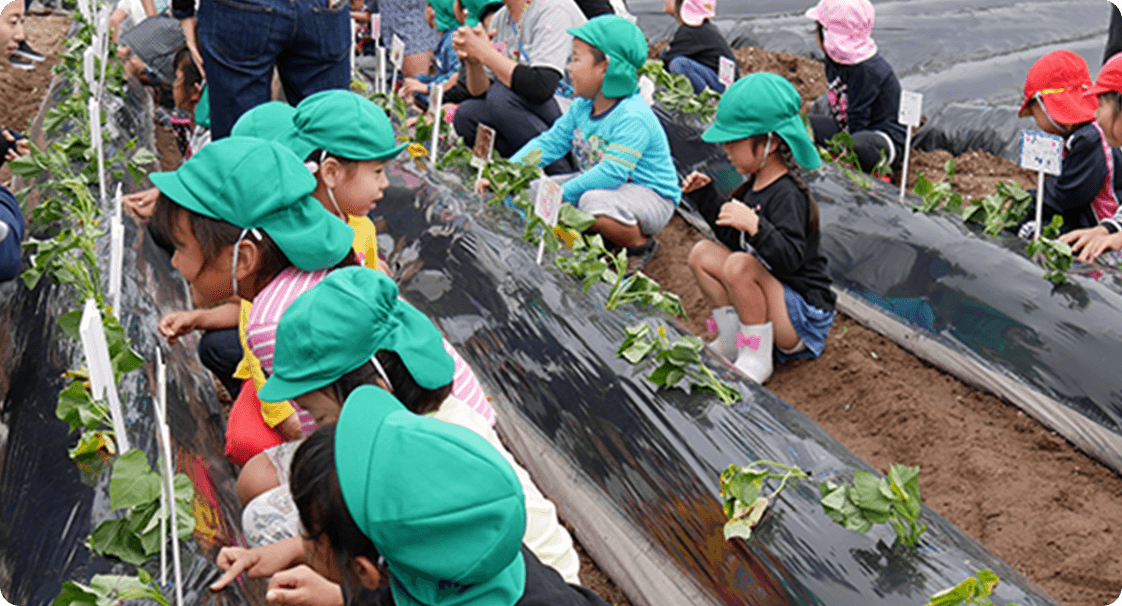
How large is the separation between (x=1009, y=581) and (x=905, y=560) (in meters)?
0.19

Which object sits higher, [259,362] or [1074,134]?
[259,362]

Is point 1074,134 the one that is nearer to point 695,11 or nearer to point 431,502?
point 695,11

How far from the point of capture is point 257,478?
1942 millimetres

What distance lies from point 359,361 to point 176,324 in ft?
2.77

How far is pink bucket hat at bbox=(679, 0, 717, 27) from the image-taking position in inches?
213

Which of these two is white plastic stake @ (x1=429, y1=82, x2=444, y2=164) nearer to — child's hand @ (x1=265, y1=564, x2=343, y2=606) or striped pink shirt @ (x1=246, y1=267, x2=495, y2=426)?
striped pink shirt @ (x1=246, y1=267, x2=495, y2=426)

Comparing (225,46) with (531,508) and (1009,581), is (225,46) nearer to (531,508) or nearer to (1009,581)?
(531,508)

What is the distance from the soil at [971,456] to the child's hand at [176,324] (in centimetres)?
116

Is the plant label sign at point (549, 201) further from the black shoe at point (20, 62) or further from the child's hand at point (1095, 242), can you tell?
the black shoe at point (20, 62)

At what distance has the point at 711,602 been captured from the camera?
6.64ft

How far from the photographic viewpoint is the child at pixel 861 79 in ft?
14.9

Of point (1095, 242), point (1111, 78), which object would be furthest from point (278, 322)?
point (1111, 78)

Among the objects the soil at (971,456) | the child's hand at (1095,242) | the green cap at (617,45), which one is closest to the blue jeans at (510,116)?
the green cap at (617,45)

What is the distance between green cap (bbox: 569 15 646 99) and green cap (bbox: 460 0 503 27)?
128 centimetres
